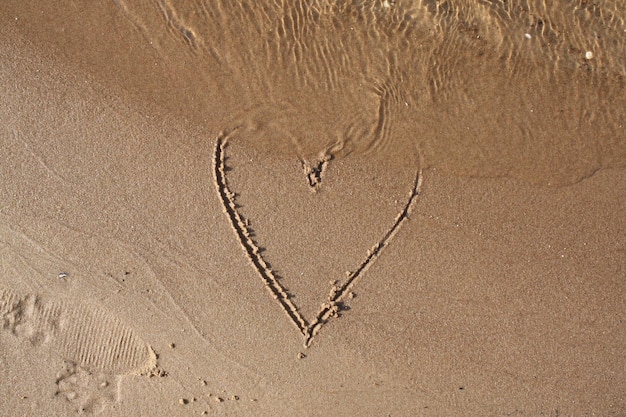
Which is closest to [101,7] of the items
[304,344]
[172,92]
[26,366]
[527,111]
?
[172,92]

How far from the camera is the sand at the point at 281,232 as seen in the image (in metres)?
3.50

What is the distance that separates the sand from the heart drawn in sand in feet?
0.06

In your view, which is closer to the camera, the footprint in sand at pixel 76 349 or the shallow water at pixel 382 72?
the footprint in sand at pixel 76 349

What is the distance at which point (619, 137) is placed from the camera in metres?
3.67

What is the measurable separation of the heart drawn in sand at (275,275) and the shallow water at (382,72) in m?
0.52

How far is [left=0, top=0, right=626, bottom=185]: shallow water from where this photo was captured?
11.8 ft

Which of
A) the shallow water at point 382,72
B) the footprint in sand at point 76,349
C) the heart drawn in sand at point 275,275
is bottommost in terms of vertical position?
the footprint in sand at point 76,349

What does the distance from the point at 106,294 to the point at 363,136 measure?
2572mm

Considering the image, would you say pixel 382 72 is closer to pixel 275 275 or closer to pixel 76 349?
pixel 275 275

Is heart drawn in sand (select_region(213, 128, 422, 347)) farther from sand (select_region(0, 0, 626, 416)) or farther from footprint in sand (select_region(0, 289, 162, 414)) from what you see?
footprint in sand (select_region(0, 289, 162, 414))

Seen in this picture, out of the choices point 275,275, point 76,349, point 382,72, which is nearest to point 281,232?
point 275,275

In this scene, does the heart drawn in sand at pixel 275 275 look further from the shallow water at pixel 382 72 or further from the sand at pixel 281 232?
the shallow water at pixel 382 72

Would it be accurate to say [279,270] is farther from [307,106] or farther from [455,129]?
[455,129]

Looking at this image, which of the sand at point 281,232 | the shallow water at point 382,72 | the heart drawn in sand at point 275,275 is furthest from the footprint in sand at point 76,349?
the shallow water at point 382,72
